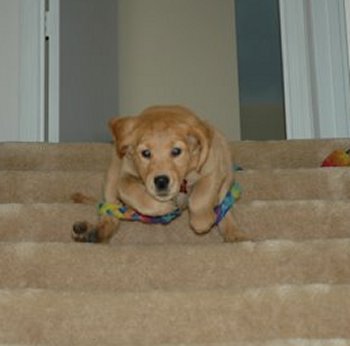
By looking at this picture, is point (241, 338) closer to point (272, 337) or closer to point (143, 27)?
point (272, 337)

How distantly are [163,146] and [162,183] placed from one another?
98 millimetres

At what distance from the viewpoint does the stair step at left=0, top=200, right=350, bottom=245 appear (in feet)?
5.05

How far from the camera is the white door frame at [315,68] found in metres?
2.50

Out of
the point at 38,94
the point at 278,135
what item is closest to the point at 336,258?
the point at 38,94

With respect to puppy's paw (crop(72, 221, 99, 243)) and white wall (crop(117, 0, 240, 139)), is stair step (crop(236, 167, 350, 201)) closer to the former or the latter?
puppy's paw (crop(72, 221, 99, 243))

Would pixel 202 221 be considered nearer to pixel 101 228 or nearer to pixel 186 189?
pixel 186 189

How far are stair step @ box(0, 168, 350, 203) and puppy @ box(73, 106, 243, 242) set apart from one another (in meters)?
0.23

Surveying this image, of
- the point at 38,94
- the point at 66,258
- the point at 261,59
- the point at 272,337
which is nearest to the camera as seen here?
the point at 272,337

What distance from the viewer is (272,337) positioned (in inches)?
44.2

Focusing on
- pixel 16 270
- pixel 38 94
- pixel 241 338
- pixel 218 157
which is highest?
pixel 38 94

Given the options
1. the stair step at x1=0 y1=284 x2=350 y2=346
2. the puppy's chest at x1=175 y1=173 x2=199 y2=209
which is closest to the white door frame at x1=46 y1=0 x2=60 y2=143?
the puppy's chest at x1=175 y1=173 x2=199 y2=209

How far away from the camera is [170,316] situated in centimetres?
114

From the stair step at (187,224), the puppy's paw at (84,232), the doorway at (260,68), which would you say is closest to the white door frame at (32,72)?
the stair step at (187,224)

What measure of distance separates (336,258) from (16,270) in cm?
70
